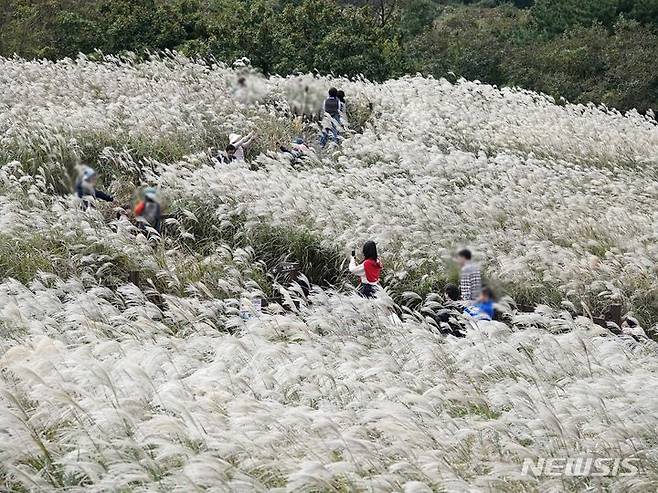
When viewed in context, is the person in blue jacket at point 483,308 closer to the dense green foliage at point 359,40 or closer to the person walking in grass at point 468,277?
the person walking in grass at point 468,277

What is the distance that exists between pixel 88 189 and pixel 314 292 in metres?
3.73

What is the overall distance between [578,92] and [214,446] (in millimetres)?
22289

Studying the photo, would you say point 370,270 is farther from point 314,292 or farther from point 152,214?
point 152,214

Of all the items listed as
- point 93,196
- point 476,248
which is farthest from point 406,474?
point 93,196

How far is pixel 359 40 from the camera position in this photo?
20.5 meters

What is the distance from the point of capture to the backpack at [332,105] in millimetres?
14320

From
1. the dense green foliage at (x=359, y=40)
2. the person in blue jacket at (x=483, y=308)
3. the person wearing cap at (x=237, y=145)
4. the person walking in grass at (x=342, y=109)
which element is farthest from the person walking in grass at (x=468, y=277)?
the dense green foliage at (x=359, y=40)

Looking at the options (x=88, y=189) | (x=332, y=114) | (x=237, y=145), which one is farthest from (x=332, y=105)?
(x=88, y=189)

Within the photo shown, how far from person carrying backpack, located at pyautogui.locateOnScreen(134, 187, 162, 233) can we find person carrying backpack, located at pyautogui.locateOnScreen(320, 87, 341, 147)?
13.2ft

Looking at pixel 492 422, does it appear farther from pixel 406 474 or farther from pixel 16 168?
pixel 16 168

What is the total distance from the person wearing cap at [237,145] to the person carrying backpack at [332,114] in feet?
3.97

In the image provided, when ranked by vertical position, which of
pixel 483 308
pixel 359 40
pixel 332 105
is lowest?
pixel 359 40

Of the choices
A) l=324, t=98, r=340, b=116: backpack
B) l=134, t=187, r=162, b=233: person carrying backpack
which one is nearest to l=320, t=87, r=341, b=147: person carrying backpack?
l=324, t=98, r=340, b=116: backpack

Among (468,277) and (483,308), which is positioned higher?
(483,308)
